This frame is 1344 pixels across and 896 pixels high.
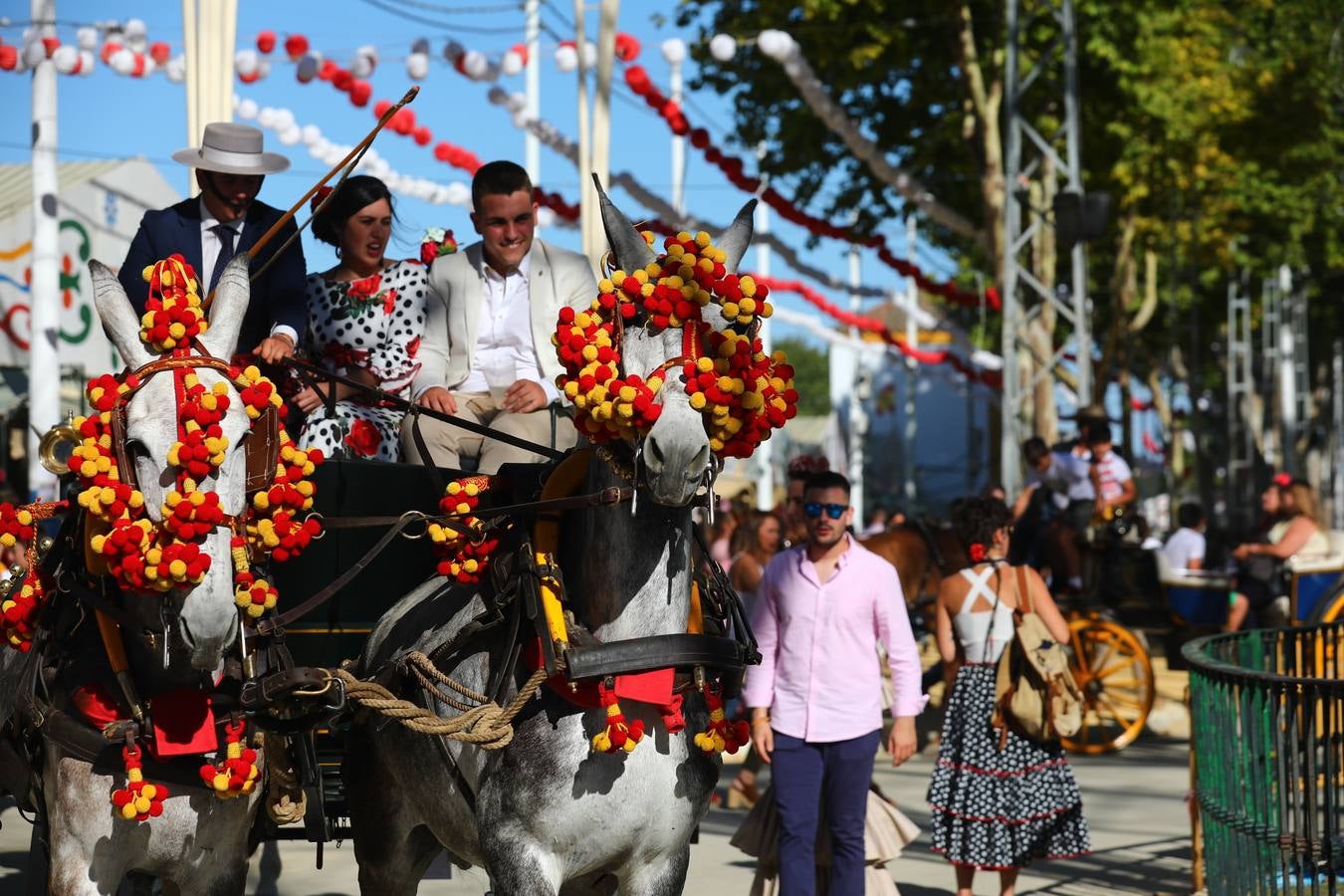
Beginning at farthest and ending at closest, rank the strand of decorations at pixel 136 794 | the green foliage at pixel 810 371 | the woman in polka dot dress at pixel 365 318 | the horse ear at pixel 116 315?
1. the green foliage at pixel 810 371
2. the woman in polka dot dress at pixel 365 318
3. the horse ear at pixel 116 315
4. the strand of decorations at pixel 136 794

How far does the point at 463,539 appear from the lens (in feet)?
16.9

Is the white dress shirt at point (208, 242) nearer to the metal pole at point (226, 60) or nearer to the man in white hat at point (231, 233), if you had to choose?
the man in white hat at point (231, 233)

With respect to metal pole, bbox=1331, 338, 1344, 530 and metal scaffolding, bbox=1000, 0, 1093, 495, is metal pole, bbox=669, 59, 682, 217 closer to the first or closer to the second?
metal scaffolding, bbox=1000, 0, 1093, 495

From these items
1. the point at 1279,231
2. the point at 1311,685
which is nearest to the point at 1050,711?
the point at 1311,685

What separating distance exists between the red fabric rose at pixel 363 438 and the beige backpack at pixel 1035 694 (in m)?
3.67

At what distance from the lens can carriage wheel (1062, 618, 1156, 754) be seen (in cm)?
1453

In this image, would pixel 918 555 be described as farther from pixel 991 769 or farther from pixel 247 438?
pixel 247 438

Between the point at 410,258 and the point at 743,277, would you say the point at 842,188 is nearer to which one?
the point at 410,258

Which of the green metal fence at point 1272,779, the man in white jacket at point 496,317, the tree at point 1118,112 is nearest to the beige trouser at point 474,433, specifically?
the man in white jacket at point 496,317

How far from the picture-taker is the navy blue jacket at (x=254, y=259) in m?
5.79

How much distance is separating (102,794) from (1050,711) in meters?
5.09

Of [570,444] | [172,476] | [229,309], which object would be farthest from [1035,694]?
[172,476]

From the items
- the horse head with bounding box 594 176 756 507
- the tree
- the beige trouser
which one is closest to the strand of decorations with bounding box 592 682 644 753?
the horse head with bounding box 594 176 756 507

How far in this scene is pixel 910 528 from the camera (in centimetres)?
1490
